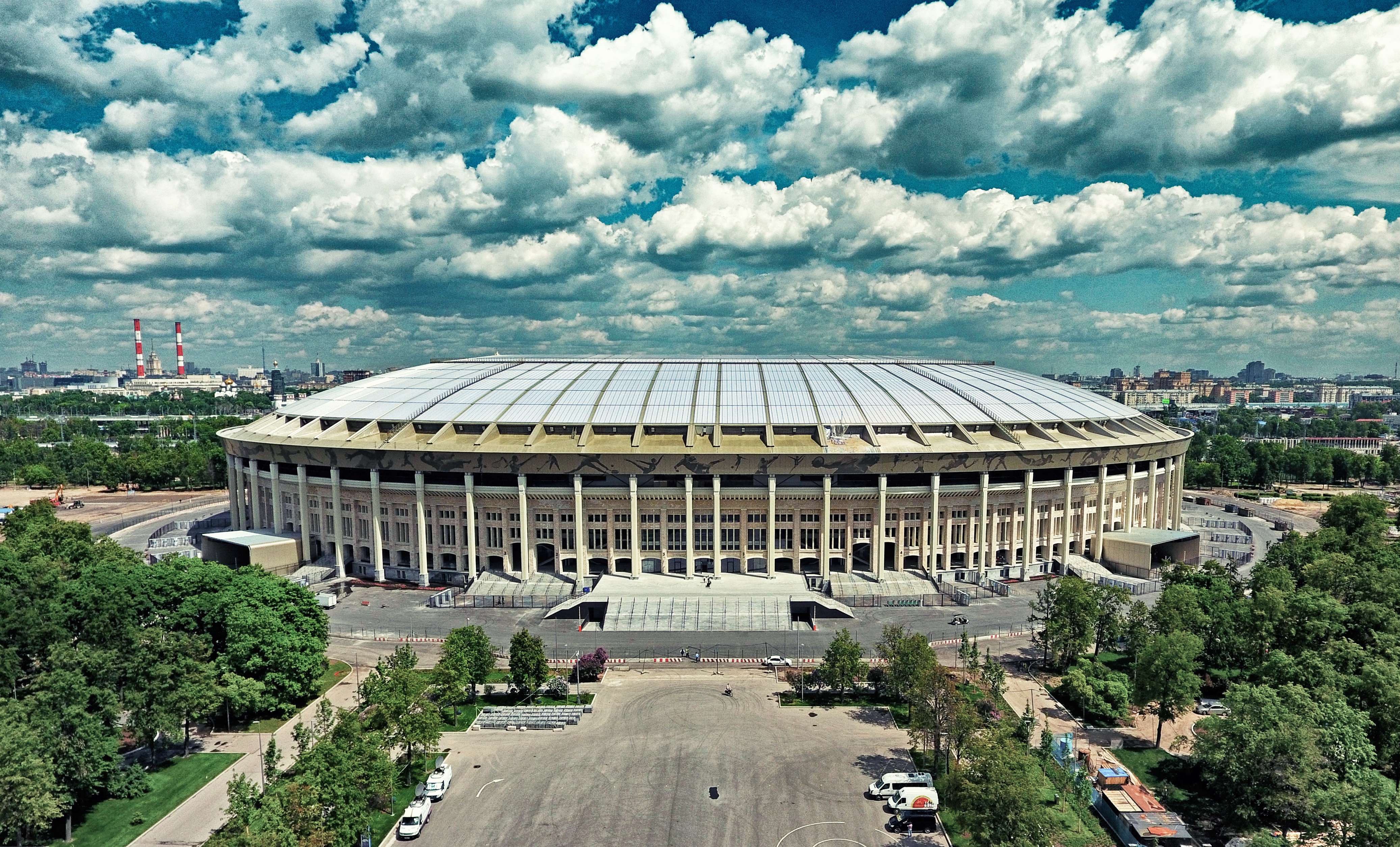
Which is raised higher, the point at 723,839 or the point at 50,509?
the point at 50,509

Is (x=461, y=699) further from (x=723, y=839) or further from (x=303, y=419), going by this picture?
(x=303, y=419)

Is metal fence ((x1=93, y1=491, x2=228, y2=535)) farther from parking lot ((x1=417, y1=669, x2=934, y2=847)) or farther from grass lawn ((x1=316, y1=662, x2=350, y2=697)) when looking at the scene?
parking lot ((x1=417, y1=669, x2=934, y2=847))

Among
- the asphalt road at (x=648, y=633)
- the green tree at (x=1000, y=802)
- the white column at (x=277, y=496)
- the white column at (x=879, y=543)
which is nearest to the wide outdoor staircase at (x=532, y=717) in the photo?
the asphalt road at (x=648, y=633)

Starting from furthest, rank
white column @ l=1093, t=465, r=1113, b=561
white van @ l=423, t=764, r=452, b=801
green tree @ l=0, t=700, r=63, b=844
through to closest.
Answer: white column @ l=1093, t=465, r=1113, b=561, white van @ l=423, t=764, r=452, b=801, green tree @ l=0, t=700, r=63, b=844

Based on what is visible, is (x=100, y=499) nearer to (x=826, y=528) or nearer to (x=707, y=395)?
A: (x=707, y=395)

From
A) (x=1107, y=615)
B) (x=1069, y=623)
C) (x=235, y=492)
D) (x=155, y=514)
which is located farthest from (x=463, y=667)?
(x=155, y=514)

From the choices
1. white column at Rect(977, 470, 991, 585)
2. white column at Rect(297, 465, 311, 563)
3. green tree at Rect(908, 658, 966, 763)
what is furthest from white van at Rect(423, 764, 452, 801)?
white column at Rect(977, 470, 991, 585)

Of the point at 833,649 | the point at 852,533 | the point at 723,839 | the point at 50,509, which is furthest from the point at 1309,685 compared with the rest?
the point at 50,509
